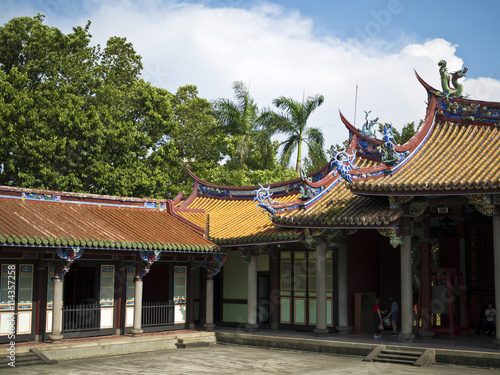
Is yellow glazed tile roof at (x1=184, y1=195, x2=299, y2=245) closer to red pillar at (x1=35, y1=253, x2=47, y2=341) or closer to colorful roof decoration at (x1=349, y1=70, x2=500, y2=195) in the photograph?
colorful roof decoration at (x1=349, y1=70, x2=500, y2=195)

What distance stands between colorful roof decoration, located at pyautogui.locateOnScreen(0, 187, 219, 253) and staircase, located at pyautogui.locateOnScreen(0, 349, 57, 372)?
2.83 m

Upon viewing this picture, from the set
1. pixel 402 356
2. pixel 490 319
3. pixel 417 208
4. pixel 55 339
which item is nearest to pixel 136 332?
pixel 55 339

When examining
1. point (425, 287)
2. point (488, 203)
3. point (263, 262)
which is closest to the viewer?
point (488, 203)

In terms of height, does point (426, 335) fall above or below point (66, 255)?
below

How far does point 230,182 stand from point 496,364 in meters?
22.8

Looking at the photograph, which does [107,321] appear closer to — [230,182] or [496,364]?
[496,364]

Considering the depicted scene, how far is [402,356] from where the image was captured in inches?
666

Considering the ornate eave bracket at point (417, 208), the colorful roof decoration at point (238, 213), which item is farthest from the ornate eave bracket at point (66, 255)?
the ornate eave bracket at point (417, 208)

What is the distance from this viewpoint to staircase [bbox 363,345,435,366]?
16375 mm

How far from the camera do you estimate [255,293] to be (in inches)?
869

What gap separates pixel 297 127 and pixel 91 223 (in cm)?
2045

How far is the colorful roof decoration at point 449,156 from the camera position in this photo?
55.7ft

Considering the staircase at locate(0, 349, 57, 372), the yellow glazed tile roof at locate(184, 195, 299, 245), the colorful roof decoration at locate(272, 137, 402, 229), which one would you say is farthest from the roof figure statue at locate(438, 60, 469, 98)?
the staircase at locate(0, 349, 57, 372)

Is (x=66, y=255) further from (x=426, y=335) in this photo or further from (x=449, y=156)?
(x=449, y=156)
